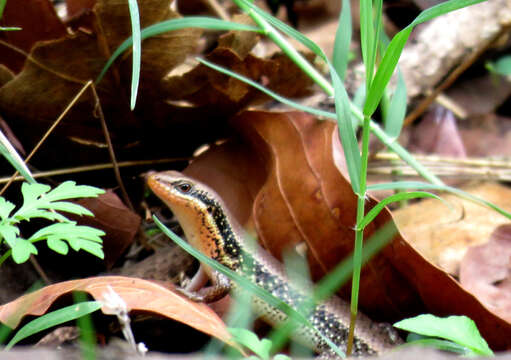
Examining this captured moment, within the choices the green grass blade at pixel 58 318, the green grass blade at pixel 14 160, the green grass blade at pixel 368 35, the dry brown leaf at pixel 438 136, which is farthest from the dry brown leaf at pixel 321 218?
the dry brown leaf at pixel 438 136

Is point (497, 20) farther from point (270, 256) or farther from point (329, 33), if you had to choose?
point (270, 256)

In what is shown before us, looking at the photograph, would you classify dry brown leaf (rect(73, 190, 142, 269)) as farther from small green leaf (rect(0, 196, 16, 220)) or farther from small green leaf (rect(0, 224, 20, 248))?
small green leaf (rect(0, 224, 20, 248))

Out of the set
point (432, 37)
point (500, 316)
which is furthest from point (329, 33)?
point (500, 316)

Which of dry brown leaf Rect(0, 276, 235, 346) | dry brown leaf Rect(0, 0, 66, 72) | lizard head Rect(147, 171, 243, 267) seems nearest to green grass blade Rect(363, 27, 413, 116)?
dry brown leaf Rect(0, 276, 235, 346)

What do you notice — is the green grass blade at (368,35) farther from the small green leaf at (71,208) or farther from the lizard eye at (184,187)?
the lizard eye at (184,187)

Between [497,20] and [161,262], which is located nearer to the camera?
[161,262]
